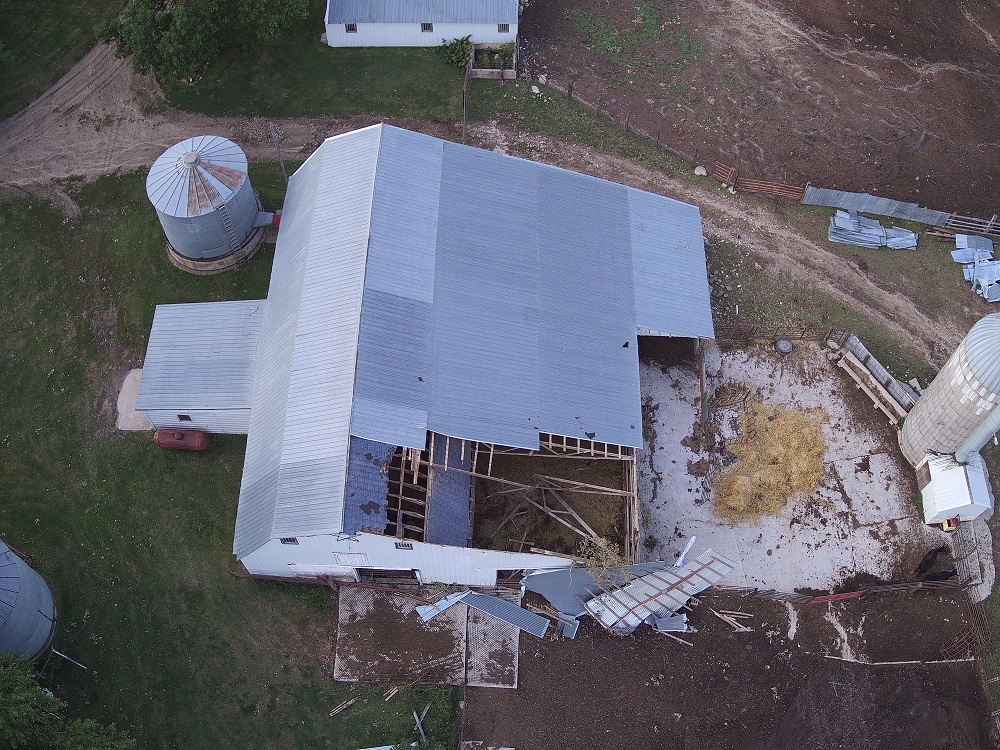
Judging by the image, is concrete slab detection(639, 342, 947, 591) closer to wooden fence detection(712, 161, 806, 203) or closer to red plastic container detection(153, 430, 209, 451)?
wooden fence detection(712, 161, 806, 203)

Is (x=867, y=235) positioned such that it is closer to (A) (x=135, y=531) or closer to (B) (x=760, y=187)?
(B) (x=760, y=187)

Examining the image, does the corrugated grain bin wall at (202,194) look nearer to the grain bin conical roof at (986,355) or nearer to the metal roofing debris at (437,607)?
the metal roofing debris at (437,607)

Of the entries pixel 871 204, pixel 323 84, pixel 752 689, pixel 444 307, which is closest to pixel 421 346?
pixel 444 307

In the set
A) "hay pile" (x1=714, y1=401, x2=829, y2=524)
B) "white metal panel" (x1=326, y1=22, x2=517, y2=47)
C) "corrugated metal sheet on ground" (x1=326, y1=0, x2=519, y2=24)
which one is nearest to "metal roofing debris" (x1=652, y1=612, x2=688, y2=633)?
"hay pile" (x1=714, y1=401, x2=829, y2=524)

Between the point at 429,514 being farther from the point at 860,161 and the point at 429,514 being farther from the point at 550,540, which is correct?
the point at 860,161

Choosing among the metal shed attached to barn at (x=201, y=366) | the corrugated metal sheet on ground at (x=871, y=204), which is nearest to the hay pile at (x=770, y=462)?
the corrugated metal sheet on ground at (x=871, y=204)

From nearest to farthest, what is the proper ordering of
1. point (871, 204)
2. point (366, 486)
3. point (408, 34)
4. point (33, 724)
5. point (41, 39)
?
1. point (33, 724)
2. point (366, 486)
3. point (871, 204)
4. point (408, 34)
5. point (41, 39)

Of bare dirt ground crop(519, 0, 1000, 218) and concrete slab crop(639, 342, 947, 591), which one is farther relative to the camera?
bare dirt ground crop(519, 0, 1000, 218)
